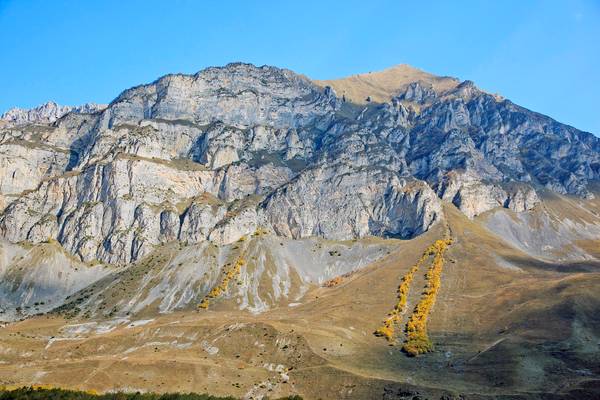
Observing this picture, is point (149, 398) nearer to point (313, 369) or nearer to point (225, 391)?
point (225, 391)

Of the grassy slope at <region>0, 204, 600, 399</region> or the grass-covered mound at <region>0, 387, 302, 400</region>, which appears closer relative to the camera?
the grass-covered mound at <region>0, 387, 302, 400</region>

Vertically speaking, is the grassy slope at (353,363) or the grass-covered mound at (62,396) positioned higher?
the grass-covered mound at (62,396)

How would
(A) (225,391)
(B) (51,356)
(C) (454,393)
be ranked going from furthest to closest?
1. (B) (51,356)
2. (A) (225,391)
3. (C) (454,393)

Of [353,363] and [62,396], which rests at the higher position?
[62,396]

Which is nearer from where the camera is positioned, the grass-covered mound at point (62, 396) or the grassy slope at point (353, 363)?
→ the grass-covered mound at point (62, 396)

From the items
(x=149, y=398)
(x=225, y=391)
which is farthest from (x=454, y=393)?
(x=149, y=398)

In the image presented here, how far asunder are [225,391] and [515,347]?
271 ft

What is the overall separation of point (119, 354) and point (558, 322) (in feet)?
467

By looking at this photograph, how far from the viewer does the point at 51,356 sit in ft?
639

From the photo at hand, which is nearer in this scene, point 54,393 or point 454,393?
point 54,393

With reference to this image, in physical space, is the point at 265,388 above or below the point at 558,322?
below

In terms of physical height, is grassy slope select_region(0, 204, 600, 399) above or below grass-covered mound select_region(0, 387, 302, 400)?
below

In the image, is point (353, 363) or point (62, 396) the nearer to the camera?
point (62, 396)

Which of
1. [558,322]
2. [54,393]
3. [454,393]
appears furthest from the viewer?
[558,322]
